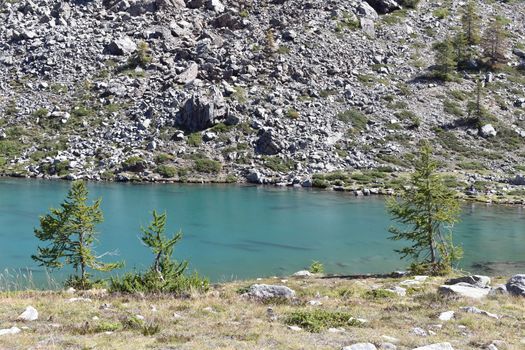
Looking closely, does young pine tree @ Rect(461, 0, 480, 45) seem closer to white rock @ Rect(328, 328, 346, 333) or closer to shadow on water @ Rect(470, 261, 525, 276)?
shadow on water @ Rect(470, 261, 525, 276)

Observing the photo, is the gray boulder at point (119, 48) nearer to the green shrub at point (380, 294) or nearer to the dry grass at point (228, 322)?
the dry grass at point (228, 322)

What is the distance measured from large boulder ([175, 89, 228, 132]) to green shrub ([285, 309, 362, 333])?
89.2m

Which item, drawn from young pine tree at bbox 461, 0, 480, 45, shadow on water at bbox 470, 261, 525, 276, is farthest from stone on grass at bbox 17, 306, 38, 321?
young pine tree at bbox 461, 0, 480, 45

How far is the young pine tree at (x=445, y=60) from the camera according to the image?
118975 mm

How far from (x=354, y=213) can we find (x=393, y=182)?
21177 mm

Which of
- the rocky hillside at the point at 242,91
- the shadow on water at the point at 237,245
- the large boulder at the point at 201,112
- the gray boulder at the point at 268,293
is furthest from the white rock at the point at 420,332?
the large boulder at the point at 201,112

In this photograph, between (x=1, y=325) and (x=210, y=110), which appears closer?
(x=1, y=325)

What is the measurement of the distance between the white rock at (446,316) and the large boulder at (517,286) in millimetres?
5337

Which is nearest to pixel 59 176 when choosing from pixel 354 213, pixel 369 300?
pixel 354 213

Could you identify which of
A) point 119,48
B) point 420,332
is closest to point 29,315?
point 420,332

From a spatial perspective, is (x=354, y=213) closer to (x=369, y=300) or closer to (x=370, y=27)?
(x=369, y=300)

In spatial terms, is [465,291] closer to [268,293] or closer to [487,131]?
[268,293]

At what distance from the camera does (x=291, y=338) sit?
12.1 m

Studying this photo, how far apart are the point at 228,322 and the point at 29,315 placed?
5.33 m
